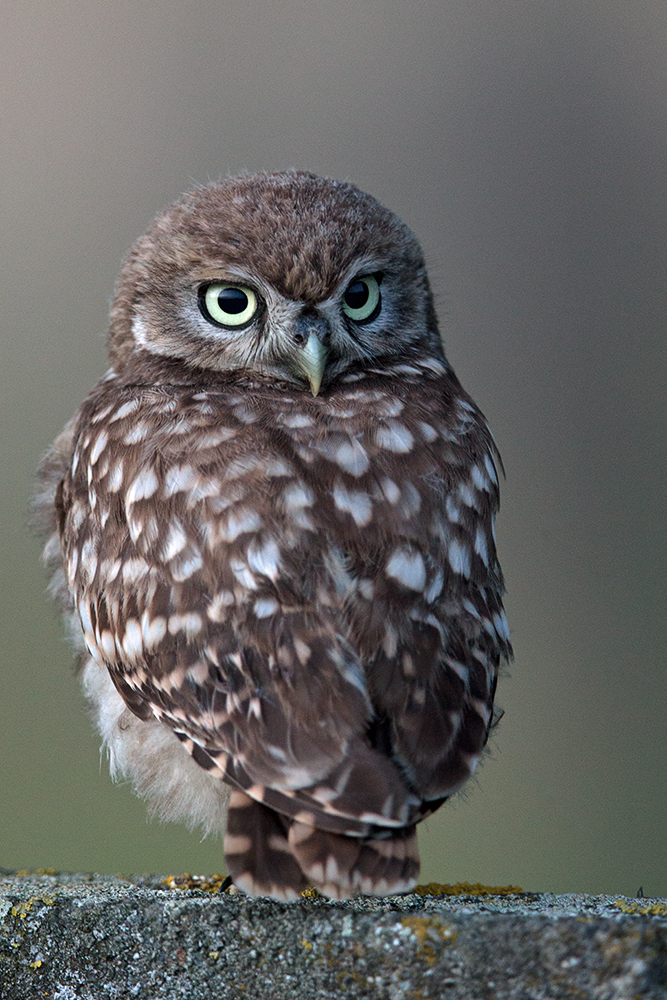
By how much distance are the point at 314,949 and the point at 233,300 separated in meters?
1.23

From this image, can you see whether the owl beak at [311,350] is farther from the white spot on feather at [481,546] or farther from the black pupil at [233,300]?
the white spot on feather at [481,546]

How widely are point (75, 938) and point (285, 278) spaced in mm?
1235

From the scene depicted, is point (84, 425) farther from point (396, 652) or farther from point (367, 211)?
point (396, 652)

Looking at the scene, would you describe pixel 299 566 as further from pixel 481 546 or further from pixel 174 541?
pixel 481 546

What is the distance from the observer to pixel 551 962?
4.64 feet

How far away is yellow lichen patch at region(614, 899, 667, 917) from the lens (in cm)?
169

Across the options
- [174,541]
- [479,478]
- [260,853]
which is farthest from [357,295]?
[260,853]

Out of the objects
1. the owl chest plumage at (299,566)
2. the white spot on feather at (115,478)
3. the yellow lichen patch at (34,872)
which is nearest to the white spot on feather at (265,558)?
the owl chest plumage at (299,566)

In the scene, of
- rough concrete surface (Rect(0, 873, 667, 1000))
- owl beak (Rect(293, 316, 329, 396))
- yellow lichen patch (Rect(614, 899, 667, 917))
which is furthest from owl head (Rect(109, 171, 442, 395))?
yellow lichen patch (Rect(614, 899, 667, 917))

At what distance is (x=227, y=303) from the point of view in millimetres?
2115

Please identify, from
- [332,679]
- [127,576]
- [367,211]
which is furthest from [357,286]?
[332,679]

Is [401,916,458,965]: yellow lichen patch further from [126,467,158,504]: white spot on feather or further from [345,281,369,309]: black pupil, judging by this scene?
[345,281,369,309]: black pupil

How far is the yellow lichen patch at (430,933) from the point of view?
1462 millimetres

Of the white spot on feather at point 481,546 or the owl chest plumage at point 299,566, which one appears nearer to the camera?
the owl chest plumage at point 299,566
